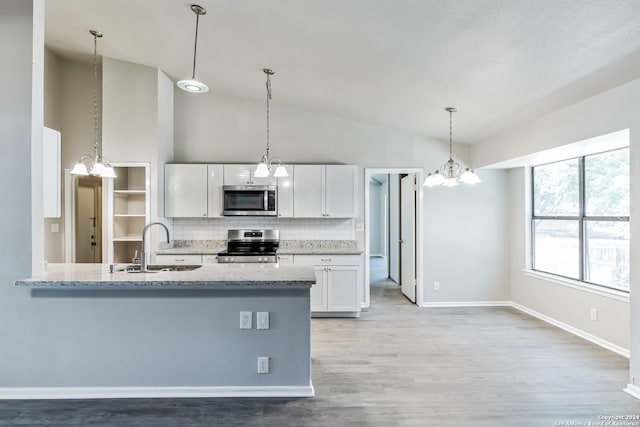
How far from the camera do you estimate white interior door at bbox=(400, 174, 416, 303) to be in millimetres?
5379

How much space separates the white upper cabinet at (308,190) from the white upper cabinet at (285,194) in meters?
0.06

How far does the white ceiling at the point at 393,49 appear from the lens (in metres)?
2.13

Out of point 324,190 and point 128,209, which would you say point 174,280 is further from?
point 128,209

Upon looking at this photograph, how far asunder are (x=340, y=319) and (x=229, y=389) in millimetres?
2206

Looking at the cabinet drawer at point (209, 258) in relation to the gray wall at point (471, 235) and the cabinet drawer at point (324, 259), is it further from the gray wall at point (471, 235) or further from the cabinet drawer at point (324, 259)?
the gray wall at point (471, 235)

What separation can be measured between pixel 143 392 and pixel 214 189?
2.77m

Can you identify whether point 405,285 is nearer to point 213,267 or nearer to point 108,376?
point 213,267

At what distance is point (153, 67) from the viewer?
14.7 ft

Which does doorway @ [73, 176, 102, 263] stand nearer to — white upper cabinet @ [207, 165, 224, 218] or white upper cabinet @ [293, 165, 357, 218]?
white upper cabinet @ [207, 165, 224, 218]

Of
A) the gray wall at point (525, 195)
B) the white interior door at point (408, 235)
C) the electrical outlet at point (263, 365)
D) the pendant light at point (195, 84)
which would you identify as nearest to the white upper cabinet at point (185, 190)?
the pendant light at point (195, 84)

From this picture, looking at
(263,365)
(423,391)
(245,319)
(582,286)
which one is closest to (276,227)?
(245,319)

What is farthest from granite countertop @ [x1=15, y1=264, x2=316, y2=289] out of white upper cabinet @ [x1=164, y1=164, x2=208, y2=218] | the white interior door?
the white interior door

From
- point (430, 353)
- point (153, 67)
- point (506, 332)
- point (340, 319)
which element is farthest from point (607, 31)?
point (153, 67)

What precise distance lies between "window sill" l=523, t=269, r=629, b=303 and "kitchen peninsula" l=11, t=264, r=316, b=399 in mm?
3190
